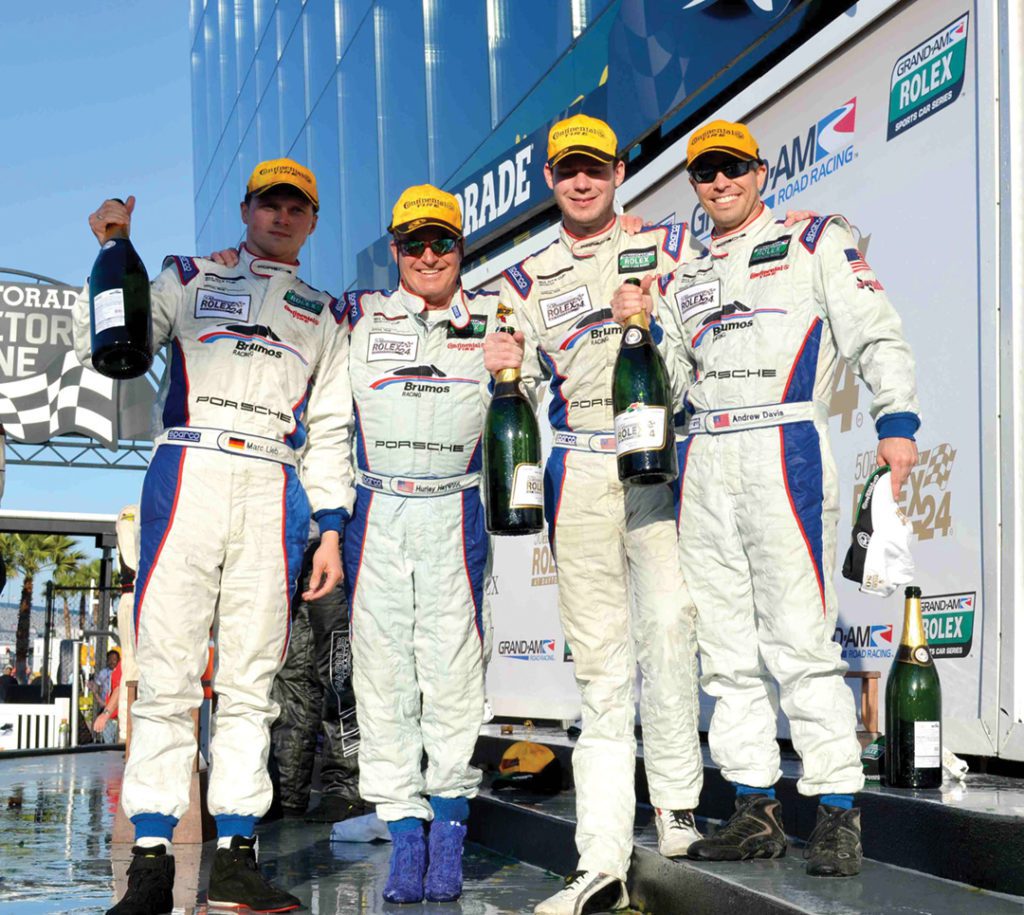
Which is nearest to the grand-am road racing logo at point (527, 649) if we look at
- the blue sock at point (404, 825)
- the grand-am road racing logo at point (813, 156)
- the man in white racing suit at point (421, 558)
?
the grand-am road racing logo at point (813, 156)

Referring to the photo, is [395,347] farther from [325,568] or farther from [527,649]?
[527,649]

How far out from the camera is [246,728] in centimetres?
362

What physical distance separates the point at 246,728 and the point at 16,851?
1.85m

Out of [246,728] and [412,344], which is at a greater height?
[412,344]

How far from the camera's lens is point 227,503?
3.70 meters

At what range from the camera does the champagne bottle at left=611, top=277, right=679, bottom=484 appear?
11.2 feet

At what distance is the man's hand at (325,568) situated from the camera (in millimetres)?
3824

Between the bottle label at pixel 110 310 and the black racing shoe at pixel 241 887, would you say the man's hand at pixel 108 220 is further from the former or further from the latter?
the black racing shoe at pixel 241 887

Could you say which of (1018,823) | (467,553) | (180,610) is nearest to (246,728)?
(180,610)

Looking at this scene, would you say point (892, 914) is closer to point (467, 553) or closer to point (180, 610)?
point (467, 553)

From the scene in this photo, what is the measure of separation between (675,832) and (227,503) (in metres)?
1.60

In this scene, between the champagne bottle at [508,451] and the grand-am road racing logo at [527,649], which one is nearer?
the champagne bottle at [508,451]

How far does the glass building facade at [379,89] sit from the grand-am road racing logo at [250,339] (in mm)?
4465

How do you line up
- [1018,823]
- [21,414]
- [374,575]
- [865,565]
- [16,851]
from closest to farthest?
[1018,823] → [865,565] → [374,575] → [16,851] → [21,414]
